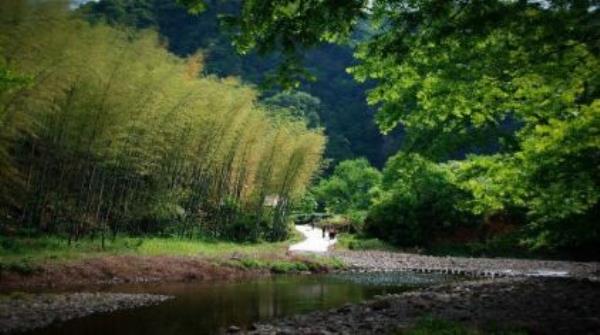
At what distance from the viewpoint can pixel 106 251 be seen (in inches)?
768

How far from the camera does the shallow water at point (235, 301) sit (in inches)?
412

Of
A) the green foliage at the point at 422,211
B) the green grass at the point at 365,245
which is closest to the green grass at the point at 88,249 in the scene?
the green grass at the point at 365,245

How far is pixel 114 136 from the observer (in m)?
19.9

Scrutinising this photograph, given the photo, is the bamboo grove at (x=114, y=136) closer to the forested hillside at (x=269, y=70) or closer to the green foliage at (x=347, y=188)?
the green foliage at (x=347, y=188)

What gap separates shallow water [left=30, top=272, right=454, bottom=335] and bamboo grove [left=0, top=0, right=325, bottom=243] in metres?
5.11

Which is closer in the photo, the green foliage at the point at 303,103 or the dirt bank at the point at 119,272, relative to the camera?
the dirt bank at the point at 119,272

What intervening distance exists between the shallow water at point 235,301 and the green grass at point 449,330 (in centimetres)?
402


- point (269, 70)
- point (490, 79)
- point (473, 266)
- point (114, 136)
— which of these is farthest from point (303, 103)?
point (490, 79)

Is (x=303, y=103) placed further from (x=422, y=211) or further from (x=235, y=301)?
(x=235, y=301)

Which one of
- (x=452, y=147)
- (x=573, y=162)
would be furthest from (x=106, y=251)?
(x=573, y=162)

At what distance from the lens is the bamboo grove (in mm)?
16078

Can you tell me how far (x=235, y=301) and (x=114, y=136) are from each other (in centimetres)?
900

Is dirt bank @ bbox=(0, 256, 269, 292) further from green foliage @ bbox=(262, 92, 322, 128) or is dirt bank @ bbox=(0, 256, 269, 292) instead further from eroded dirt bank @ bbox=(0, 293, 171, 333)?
green foliage @ bbox=(262, 92, 322, 128)

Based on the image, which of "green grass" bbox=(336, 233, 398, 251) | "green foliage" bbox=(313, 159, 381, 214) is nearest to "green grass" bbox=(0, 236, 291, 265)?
"green grass" bbox=(336, 233, 398, 251)
